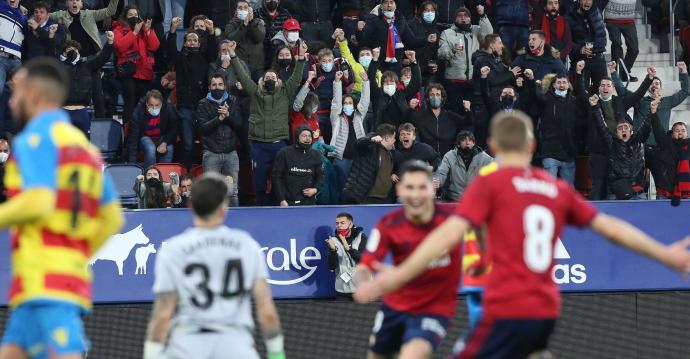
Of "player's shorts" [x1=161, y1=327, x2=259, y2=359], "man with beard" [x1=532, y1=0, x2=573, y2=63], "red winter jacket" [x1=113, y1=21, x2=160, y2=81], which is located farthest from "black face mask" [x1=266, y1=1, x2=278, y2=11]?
"player's shorts" [x1=161, y1=327, x2=259, y2=359]

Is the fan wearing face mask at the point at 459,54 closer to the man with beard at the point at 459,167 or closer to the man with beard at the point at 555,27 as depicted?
the man with beard at the point at 555,27

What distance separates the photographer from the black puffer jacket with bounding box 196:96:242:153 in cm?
1770

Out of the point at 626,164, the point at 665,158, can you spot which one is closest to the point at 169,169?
the point at 626,164

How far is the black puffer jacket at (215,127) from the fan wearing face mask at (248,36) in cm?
139

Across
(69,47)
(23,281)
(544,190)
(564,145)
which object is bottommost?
(23,281)

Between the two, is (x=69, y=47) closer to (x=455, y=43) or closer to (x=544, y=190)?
(x=455, y=43)

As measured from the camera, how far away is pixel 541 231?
23.1 ft

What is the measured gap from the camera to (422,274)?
9008 millimetres

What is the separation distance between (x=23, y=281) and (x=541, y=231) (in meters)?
2.76

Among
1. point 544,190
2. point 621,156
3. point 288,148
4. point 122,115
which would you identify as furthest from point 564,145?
point 544,190

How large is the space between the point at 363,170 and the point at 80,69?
4.44 m

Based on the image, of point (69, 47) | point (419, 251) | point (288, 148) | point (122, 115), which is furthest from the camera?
point (122, 115)

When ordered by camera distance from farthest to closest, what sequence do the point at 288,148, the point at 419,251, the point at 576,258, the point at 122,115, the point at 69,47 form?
the point at 122,115
the point at 69,47
the point at 288,148
the point at 576,258
the point at 419,251

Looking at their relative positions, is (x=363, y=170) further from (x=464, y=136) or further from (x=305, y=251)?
(x=305, y=251)
